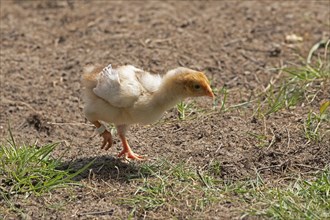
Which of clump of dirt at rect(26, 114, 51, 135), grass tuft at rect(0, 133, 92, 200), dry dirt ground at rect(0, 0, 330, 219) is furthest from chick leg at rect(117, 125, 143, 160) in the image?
clump of dirt at rect(26, 114, 51, 135)

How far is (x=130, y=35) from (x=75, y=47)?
587mm

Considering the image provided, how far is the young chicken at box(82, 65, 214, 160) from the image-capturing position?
17.8ft

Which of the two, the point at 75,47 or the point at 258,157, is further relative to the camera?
the point at 75,47

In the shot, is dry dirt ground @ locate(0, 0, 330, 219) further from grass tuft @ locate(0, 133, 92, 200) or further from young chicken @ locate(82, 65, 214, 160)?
young chicken @ locate(82, 65, 214, 160)

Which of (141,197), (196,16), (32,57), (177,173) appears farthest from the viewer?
(196,16)

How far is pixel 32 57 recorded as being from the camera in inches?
313

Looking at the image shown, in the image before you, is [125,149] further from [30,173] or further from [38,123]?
[38,123]

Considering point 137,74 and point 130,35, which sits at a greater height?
point 137,74

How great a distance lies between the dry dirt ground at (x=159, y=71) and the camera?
5.46 meters

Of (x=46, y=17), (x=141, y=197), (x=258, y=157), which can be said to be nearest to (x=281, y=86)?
(x=258, y=157)

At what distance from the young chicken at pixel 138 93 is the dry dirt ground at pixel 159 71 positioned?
36 centimetres

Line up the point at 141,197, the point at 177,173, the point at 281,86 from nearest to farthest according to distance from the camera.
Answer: the point at 141,197, the point at 177,173, the point at 281,86

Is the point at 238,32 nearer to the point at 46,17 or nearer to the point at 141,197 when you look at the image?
the point at 46,17

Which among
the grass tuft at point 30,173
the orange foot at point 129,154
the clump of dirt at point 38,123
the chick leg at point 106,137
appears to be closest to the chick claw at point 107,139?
the chick leg at point 106,137
